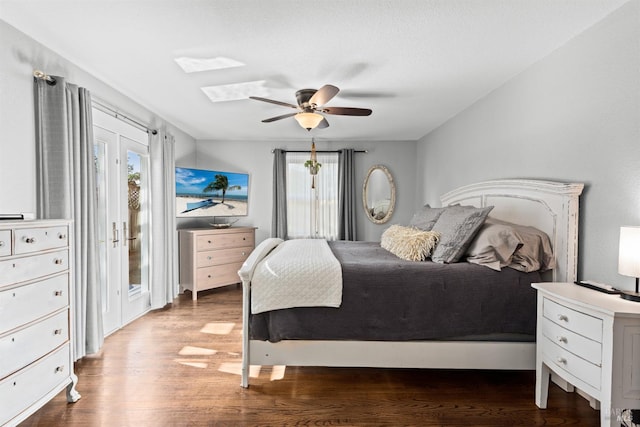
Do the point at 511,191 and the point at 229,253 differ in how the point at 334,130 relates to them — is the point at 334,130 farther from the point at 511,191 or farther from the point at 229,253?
the point at 511,191

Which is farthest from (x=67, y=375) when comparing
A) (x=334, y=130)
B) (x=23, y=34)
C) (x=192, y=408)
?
(x=334, y=130)

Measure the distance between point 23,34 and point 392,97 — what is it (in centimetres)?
308

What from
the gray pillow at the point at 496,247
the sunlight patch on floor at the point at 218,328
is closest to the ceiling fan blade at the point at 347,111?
the gray pillow at the point at 496,247

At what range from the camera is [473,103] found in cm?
379

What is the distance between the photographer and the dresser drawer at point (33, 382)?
166cm

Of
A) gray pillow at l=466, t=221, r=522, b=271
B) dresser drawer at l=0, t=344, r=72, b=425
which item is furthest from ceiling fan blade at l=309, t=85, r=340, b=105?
dresser drawer at l=0, t=344, r=72, b=425

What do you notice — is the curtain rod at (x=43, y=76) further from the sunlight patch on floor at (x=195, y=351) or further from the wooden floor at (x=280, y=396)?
the sunlight patch on floor at (x=195, y=351)

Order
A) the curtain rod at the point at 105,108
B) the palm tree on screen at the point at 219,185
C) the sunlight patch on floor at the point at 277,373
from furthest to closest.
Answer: the palm tree on screen at the point at 219,185 < the sunlight patch on floor at the point at 277,373 < the curtain rod at the point at 105,108

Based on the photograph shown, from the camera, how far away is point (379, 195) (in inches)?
233

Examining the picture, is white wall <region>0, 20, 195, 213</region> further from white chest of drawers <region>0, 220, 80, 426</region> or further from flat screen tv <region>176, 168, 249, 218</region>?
flat screen tv <region>176, 168, 249, 218</region>

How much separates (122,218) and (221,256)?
1.63 m

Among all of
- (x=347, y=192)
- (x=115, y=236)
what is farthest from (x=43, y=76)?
(x=347, y=192)

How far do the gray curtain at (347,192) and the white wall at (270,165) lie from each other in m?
0.14

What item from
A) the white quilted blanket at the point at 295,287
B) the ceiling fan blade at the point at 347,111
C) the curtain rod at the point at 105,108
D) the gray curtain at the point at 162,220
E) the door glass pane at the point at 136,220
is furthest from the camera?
the gray curtain at the point at 162,220
